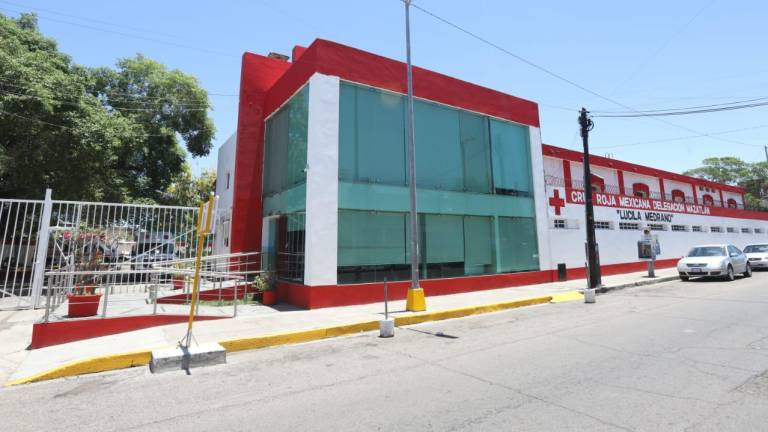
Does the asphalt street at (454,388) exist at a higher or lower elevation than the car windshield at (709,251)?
lower

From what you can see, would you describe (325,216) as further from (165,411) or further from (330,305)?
(165,411)

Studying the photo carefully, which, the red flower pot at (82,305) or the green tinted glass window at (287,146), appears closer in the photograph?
the red flower pot at (82,305)

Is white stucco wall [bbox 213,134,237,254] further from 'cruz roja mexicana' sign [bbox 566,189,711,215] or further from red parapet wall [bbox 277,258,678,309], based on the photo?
'cruz roja mexicana' sign [bbox 566,189,711,215]

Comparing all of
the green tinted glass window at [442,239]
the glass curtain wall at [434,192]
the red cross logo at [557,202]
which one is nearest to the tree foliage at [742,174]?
the red cross logo at [557,202]

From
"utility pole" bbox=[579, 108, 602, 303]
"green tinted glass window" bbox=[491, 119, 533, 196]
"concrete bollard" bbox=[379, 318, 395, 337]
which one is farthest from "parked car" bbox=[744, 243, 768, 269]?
"concrete bollard" bbox=[379, 318, 395, 337]

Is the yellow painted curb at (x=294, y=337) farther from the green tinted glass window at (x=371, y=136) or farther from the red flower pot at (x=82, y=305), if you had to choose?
the green tinted glass window at (x=371, y=136)

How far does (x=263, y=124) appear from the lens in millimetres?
15406

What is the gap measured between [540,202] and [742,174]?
60.4 meters

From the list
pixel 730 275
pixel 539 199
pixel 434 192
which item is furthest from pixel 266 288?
pixel 730 275

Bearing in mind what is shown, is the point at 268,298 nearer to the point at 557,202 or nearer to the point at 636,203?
the point at 557,202

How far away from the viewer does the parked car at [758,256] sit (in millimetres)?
20656

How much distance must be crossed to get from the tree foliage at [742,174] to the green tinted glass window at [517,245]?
183 feet

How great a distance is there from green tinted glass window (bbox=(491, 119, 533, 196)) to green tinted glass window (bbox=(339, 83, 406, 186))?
15.8ft

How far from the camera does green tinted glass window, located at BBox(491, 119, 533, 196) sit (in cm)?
1584
